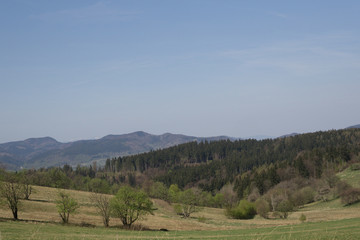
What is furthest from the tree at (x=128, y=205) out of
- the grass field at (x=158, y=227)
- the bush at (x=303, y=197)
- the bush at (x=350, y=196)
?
the bush at (x=303, y=197)

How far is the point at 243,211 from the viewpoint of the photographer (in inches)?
3258

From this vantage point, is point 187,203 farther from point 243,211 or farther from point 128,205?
point 128,205

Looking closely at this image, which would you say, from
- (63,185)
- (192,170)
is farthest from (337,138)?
(63,185)

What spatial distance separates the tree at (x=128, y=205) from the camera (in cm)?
5328

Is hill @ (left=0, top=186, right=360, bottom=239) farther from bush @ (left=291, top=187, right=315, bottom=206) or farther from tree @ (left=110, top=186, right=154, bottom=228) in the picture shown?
bush @ (left=291, top=187, right=315, bottom=206)

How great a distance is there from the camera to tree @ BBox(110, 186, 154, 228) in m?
53.3

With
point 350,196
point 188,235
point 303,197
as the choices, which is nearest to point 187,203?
point 303,197

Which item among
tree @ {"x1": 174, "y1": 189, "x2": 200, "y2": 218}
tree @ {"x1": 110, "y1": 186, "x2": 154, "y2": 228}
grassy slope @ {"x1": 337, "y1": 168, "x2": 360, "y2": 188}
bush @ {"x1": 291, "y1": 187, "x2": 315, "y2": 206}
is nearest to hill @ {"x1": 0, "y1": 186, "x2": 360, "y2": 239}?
tree @ {"x1": 110, "y1": 186, "x2": 154, "y2": 228}

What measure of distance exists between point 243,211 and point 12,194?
5633 cm

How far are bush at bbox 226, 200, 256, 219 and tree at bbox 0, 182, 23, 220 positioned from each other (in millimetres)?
53222

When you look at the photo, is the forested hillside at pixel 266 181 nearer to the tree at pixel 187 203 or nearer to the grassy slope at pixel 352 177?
the tree at pixel 187 203

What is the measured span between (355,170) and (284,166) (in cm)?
3603

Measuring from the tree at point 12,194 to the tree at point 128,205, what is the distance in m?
15.0

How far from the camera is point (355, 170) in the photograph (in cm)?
11219
